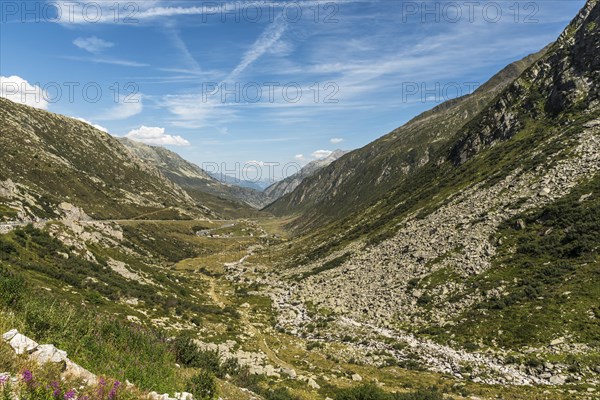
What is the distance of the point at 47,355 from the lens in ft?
23.8

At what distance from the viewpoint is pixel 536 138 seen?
2926 inches

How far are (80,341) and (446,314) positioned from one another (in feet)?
124

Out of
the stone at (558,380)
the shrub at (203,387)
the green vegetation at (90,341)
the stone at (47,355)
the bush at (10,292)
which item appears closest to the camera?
the stone at (47,355)

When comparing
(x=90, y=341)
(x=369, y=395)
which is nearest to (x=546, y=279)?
(x=369, y=395)

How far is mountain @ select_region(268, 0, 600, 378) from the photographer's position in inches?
1163

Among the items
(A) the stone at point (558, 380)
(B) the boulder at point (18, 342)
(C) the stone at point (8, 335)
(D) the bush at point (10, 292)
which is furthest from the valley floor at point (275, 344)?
(D) the bush at point (10, 292)

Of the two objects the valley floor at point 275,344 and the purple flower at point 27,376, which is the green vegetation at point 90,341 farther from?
the purple flower at point 27,376

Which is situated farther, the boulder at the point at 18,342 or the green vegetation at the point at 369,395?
the green vegetation at the point at 369,395

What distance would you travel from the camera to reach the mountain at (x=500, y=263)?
2953cm

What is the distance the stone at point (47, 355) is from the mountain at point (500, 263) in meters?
29.7

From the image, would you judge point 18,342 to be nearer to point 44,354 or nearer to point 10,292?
point 44,354

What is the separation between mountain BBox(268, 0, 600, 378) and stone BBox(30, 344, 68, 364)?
29706 mm

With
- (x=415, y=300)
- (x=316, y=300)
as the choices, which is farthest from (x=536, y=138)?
(x=316, y=300)

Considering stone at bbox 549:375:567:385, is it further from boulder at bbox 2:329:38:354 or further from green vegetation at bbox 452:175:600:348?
boulder at bbox 2:329:38:354
